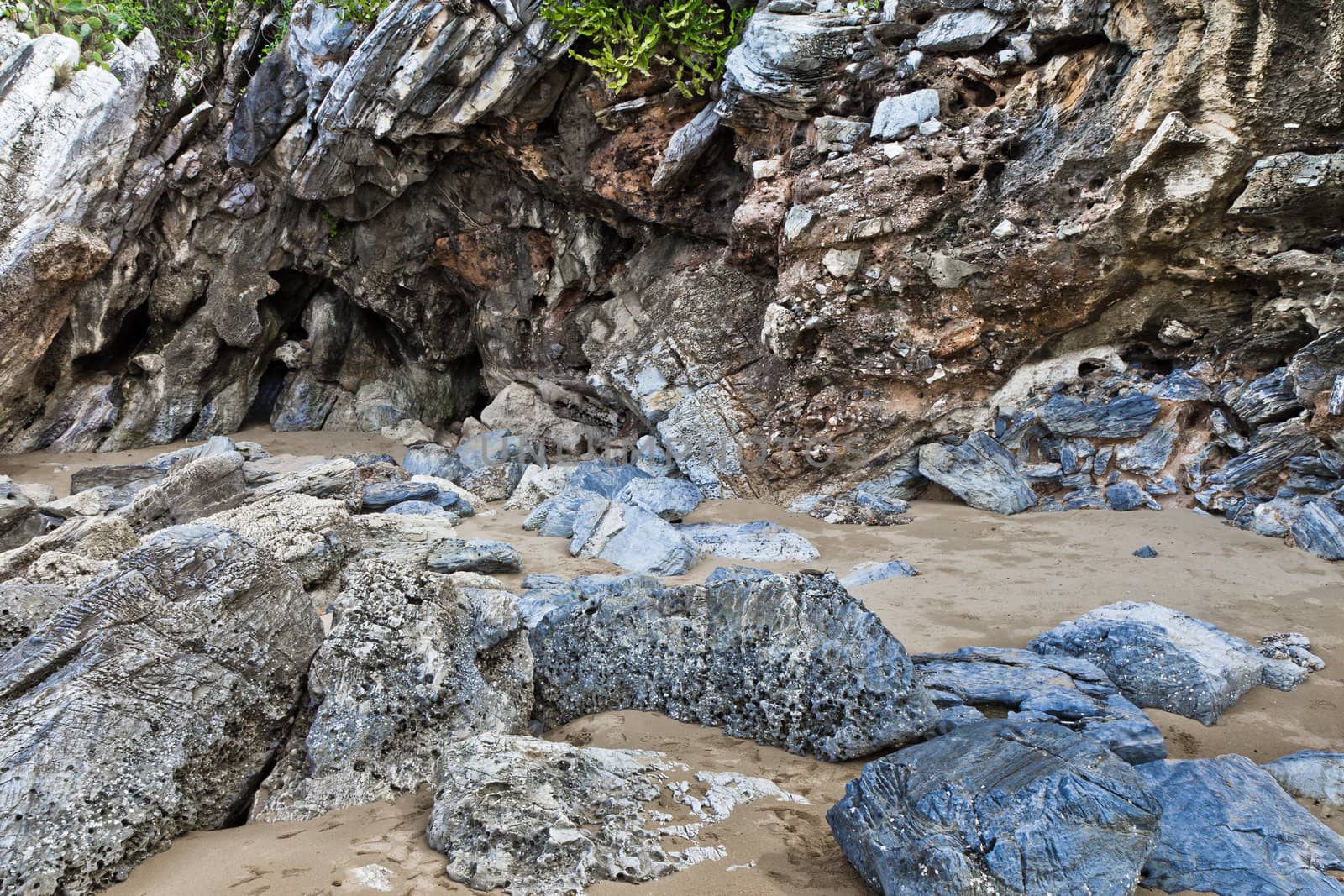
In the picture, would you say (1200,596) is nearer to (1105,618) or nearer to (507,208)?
(1105,618)

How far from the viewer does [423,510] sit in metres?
7.59

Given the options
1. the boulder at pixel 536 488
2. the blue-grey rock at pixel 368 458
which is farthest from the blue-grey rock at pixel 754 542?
the blue-grey rock at pixel 368 458

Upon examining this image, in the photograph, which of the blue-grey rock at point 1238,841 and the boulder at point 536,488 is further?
the boulder at point 536,488

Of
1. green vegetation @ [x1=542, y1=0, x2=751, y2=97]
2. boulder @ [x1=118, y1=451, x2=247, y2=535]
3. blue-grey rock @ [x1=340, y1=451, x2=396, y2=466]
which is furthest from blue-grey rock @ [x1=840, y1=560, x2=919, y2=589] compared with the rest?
blue-grey rock @ [x1=340, y1=451, x2=396, y2=466]

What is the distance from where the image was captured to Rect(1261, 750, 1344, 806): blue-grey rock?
2.71 meters

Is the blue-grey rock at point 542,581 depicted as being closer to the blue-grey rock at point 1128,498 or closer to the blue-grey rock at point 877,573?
the blue-grey rock at point 877,573

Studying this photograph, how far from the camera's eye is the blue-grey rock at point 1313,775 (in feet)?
8.89

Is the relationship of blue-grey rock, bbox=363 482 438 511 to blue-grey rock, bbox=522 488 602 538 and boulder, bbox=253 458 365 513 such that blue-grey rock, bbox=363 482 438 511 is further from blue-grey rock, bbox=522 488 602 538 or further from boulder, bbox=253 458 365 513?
blue-grey rock, bbox=522 488 602 538

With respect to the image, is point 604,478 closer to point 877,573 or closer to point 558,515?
point 558,515

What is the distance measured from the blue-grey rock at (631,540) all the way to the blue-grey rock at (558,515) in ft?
0.94

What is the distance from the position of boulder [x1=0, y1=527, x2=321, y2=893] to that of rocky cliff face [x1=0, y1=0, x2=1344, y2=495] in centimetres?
580

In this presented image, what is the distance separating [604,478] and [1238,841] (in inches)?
268

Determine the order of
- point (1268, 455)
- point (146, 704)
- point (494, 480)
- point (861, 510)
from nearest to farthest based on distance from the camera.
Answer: point (146, 704) → point (1268, 455) → point (861, 510) → point (494, 480)

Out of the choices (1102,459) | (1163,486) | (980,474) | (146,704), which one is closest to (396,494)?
(146,704)
